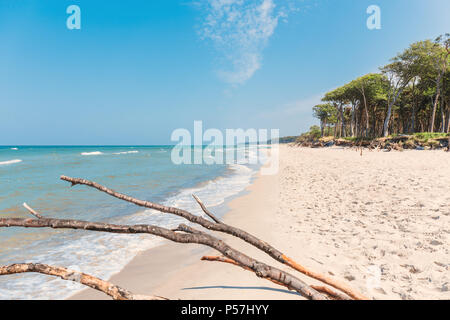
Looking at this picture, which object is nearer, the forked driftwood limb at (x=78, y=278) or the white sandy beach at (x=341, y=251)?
the forked driftwood limb at (x=78, y=278)

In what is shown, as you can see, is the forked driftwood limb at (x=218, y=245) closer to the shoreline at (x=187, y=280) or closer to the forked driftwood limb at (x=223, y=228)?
the forked driftwood limb at (x=223, y=228)

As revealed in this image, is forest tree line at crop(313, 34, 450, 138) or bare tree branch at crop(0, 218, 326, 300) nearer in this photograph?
bare tree branch at crop(0, 218, 326, 300)

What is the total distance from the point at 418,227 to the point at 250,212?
4590 millimetres

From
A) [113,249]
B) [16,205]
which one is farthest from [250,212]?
[16,205]

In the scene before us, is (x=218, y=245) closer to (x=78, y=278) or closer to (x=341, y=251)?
(x=78, y=278)

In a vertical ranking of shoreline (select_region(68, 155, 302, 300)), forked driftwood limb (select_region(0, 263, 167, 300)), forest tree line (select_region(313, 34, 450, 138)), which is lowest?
shoreline (select_region(68, 155, 302, 300))

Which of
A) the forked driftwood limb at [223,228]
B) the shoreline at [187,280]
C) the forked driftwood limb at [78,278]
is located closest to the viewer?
the forked driftwood limb at [78,278]

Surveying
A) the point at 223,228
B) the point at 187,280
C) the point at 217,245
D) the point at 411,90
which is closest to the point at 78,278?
the point at 217,245

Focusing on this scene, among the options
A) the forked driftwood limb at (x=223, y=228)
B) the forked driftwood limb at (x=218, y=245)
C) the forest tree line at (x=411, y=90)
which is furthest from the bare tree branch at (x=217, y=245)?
the forest tree line at (x=411, y=90)

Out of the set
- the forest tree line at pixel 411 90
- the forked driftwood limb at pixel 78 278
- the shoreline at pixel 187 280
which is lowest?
the shoreline at pixel 187 280

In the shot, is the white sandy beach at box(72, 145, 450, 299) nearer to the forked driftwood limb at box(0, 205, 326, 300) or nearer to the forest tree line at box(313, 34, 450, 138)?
the forked driftwood limb at box(0, 205, 326, 300)

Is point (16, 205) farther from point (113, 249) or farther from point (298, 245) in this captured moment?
point (298, 245)

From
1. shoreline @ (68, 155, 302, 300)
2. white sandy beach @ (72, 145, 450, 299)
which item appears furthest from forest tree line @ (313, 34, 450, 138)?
shoreline @ (68, 155, 302, 300)

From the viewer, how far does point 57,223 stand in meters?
1.27
